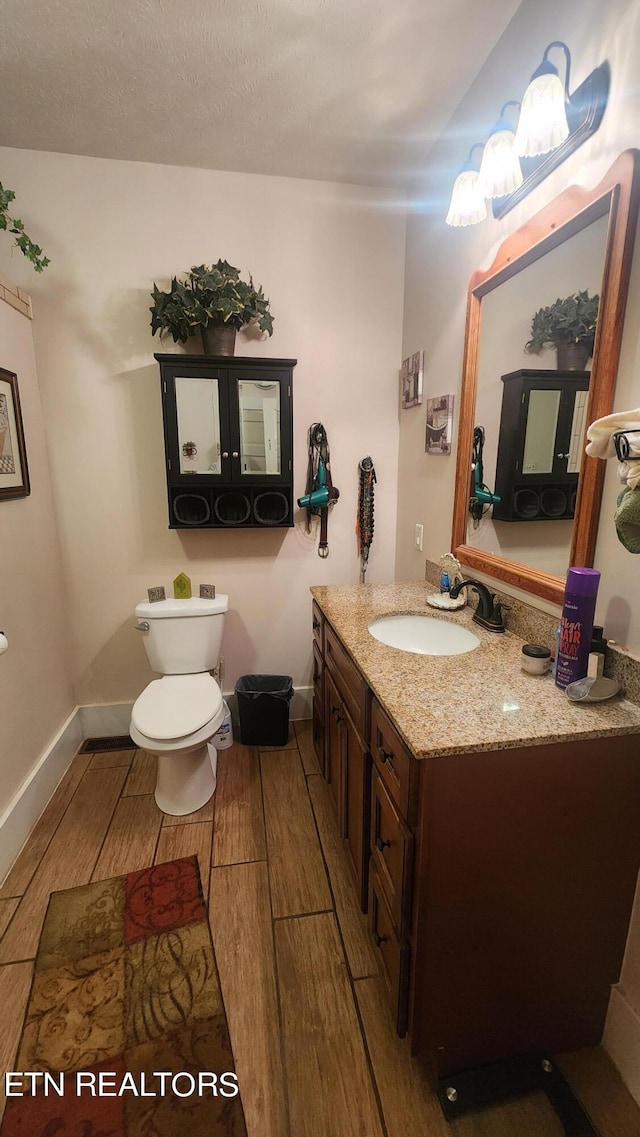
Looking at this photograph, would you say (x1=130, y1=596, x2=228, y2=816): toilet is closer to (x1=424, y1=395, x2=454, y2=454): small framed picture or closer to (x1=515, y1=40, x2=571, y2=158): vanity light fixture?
(x1=424, y1=395, x2=454, y2=454): small framed picture

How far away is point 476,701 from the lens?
41.1 inches

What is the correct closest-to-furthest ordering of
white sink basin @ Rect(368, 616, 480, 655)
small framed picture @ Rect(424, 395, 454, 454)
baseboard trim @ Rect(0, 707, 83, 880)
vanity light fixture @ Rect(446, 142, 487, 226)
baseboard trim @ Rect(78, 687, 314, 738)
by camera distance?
1. vanity light fixture @ Rect(446, 142, 487, 226)
2. white sink basin @ Rect(368, 616, 480, 655)
3. baseboard trim @ Rect(0, 707, 83, 880)
4. small framed picture @ Rect(424, 395, 454, 454)
5. baseboard trim @ Rect(78, 687, 314, 738)

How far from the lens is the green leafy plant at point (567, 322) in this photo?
3.65ft

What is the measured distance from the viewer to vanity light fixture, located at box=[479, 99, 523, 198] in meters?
1.27

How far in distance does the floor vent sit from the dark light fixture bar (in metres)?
2.83

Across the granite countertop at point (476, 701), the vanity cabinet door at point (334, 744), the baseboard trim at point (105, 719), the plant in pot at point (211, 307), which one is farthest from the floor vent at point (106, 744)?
the plant in pot at point (211, 307)

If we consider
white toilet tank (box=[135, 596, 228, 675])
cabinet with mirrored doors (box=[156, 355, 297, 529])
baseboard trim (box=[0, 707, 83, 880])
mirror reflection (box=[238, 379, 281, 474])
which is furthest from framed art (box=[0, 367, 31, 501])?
baseboard trim (box=[0, 707, 83, 880])

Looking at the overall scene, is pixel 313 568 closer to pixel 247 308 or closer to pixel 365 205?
pixel 247 308

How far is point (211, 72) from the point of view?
5.04 feet

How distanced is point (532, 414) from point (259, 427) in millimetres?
1238

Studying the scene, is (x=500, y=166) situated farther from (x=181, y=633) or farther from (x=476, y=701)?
(x=181, y=633)

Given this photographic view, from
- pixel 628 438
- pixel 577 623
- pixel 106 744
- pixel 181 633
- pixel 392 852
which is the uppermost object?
pixel 628 438

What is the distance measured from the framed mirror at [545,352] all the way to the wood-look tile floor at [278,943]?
1.21 meters

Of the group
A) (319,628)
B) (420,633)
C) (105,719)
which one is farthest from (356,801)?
(105,719)
